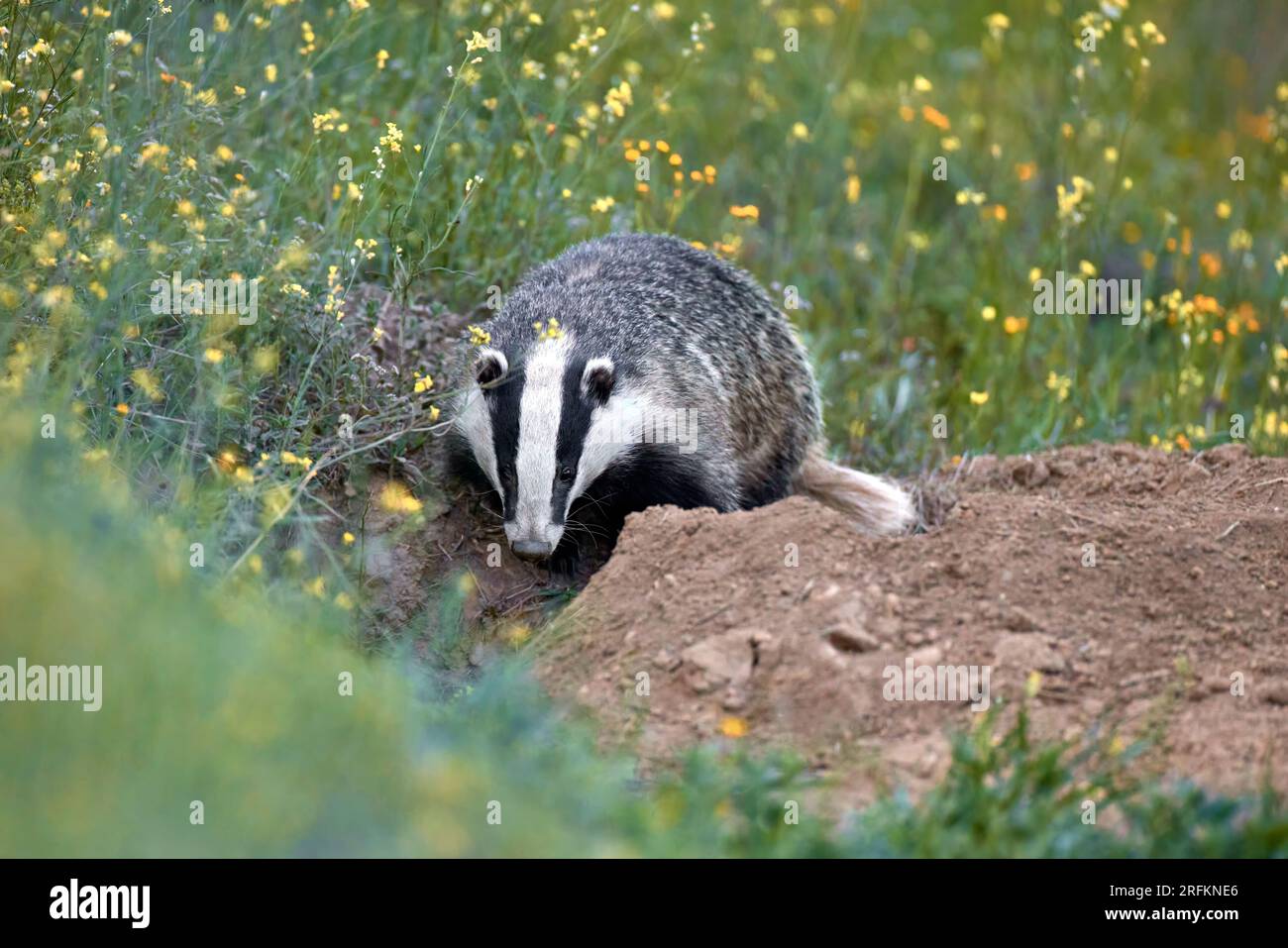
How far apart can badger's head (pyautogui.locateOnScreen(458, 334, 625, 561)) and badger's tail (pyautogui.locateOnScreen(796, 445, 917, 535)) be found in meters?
1.16

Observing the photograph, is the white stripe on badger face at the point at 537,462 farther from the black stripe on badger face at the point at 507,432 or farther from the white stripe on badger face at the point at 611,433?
the white stripe on badger face at the point at 611,433

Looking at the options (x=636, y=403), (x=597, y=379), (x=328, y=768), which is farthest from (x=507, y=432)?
(x=328, y=768)

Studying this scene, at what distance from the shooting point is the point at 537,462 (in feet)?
16.7

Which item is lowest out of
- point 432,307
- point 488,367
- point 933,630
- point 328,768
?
point 328,768

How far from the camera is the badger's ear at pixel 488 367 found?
518 centimetres

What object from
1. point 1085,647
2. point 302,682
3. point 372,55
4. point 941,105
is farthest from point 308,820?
point 941,105

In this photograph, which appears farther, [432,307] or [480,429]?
[432,307]

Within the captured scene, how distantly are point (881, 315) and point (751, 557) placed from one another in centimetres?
384

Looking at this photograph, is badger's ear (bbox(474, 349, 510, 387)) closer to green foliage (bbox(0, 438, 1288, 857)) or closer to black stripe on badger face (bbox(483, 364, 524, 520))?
black stripe on badger face (bbox(483, 364, 524, 520))

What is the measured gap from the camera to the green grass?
3039 millimetres

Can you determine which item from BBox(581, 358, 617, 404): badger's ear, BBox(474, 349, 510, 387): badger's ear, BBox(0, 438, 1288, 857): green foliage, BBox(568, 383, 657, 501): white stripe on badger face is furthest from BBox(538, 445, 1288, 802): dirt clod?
BBox(474, 349, 510, 387): badger's ear

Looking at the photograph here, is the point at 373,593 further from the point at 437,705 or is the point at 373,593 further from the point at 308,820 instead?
the point at 308,820

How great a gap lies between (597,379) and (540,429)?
310 millimetres

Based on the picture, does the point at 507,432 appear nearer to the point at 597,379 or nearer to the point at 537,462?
the point at 537,462
